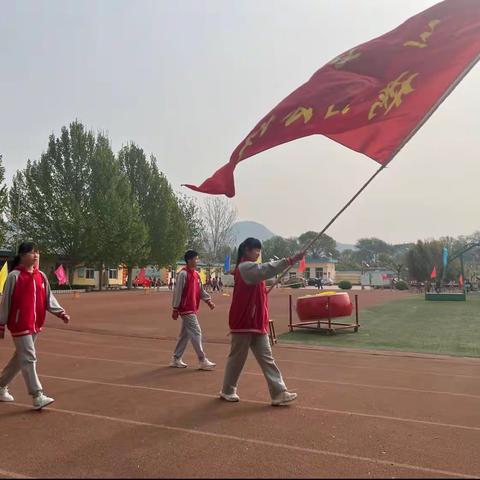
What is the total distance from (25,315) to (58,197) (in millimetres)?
40550

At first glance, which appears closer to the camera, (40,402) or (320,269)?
(40,402)

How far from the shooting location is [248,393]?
630 cm

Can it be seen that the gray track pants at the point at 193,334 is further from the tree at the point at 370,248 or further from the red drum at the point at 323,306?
the tree at the point at 370,248

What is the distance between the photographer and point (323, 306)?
1392 centimetres

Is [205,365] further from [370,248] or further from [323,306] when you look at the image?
[370,248]

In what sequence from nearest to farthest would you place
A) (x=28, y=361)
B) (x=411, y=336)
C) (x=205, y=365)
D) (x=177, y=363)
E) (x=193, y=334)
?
1. (x=28, y=361)
2. (x=193, y=334)
3. (x=205, y=365)
4. (x=177, y=363)
5. (x=411, y=336)

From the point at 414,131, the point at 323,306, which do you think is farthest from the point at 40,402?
the point at 323,306

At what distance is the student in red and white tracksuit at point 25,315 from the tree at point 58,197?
39034 mm

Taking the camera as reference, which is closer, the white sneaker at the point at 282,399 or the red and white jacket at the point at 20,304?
the red and white jacket at the point at 20,304

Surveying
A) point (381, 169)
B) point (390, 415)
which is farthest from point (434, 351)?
point (381, 169)

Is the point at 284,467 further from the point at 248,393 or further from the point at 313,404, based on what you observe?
the point at 248,393

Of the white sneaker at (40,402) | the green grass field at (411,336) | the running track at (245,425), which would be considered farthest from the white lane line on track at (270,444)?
the green grass field at (411,336)

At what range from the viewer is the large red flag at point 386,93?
17.7 ft

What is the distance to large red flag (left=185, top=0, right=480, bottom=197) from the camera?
5.40m
